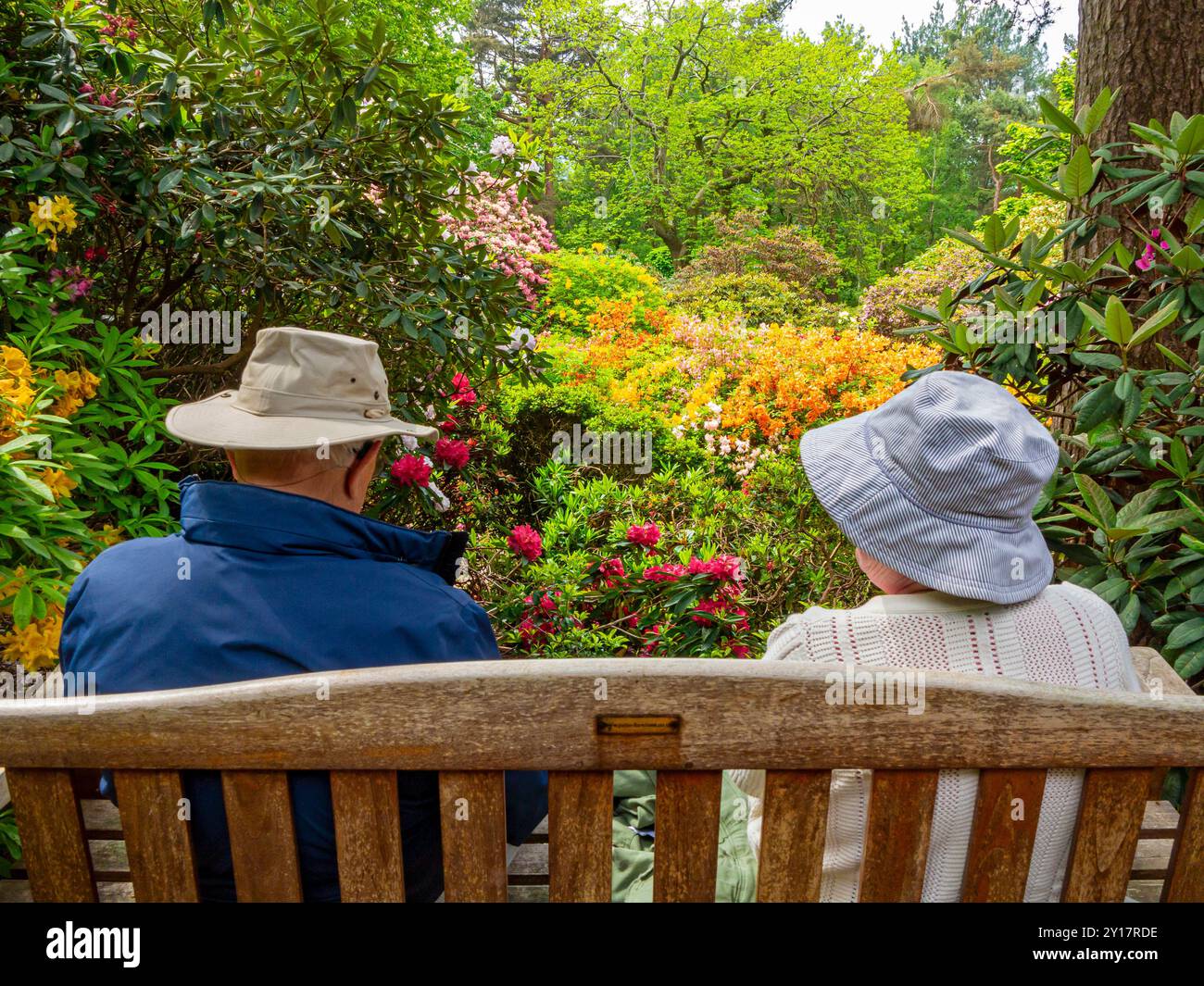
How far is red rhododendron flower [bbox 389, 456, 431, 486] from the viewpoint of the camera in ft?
11.6

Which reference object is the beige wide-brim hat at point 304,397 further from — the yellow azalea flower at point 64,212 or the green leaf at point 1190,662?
the green leaf at point 1190,662

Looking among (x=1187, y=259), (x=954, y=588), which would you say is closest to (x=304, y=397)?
(x=954, y=588)

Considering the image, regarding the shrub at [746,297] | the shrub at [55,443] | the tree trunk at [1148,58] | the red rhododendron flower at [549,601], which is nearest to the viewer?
the shrub at [55,443]

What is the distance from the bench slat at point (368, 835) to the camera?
1.09 metres

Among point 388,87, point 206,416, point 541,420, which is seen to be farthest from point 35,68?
point 541,420

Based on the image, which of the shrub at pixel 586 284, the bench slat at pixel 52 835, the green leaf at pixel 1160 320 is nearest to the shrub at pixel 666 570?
the green leaf at pixel 1160 320

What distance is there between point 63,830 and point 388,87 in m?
2.55

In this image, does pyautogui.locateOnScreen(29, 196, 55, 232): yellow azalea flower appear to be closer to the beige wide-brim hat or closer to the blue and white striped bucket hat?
the beige wide-brim hat

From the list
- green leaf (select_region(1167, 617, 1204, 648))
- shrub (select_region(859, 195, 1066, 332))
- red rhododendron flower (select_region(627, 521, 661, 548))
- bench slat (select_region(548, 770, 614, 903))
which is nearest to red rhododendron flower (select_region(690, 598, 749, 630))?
red rhododendron flower (select_region(627, 521, 661, 548))

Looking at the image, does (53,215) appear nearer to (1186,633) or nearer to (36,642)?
(36,642)

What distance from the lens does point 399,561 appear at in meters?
1.40

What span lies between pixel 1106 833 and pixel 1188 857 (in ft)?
0.46

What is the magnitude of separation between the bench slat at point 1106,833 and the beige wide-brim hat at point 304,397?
112 cm
